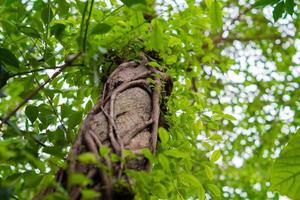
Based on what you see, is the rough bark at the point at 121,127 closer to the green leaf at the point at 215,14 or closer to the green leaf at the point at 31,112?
the green leaf at the point at 31,112

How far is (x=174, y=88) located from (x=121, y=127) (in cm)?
81

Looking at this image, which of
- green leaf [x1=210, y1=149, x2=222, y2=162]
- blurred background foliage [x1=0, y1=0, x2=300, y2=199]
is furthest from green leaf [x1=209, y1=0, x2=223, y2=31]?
green leaf [x1=210, y1=149, x2=222, y2=162]

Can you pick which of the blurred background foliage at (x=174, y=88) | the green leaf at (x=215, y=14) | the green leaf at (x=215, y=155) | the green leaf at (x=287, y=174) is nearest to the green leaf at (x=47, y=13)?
the blurred background foliage at (x=174, y=88)

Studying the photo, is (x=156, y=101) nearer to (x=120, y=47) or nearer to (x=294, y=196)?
(x=120, y=47)

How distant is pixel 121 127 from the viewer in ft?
3.09

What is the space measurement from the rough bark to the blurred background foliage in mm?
39

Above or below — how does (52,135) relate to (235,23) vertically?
above

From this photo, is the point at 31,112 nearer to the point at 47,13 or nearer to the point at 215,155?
the point at 47,13

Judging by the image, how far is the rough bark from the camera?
669 millimetres

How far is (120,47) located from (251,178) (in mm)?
2833

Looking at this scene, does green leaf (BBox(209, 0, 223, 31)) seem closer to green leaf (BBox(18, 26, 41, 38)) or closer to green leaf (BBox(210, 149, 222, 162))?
green leaf (BBox(210, 149, 222, 162))

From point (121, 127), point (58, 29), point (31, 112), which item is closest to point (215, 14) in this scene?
point (121, 127)

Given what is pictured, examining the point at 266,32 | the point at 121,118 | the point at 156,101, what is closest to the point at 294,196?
the point at 156,101

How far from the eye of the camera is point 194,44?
180 cm
